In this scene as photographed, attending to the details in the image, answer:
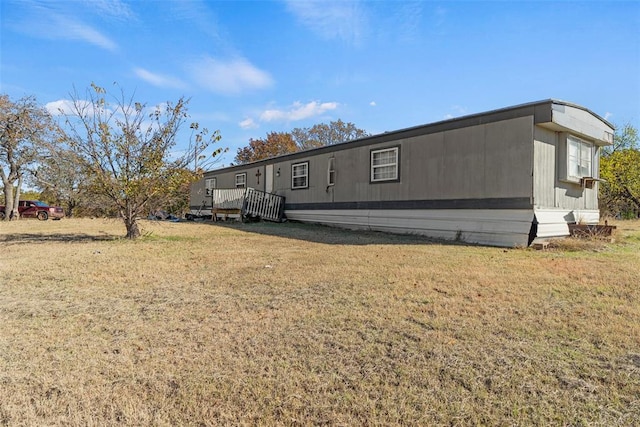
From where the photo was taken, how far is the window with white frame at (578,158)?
9.39m

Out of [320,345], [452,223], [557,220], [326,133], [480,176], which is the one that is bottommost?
[320,345]

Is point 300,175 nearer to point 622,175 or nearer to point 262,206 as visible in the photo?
point 262,206

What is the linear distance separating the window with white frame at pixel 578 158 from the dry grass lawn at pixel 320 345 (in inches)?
183

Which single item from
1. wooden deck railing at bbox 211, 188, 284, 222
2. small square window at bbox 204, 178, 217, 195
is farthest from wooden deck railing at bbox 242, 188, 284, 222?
small square window at bbox 204, 178, 217, 195

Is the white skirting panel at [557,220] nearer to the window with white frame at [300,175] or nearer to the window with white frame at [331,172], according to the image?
the window with white frame at [331,172]

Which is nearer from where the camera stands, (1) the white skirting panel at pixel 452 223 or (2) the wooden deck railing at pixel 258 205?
(1) the white skirting panel at pixel 452 223

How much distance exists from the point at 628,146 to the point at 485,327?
27.1 meters

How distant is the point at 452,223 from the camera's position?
32.0 feet

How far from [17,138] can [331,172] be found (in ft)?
51.7

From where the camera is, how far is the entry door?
16.5 meters

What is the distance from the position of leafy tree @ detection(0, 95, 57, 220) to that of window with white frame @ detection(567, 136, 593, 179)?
20355 millimetres

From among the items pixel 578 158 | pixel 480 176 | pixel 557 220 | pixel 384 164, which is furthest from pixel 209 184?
pixel 578 158

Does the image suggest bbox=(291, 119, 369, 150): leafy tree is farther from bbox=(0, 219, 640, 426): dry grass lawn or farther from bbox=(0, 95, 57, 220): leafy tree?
bbox=(0, 219, 640, 426): dry grass lawn

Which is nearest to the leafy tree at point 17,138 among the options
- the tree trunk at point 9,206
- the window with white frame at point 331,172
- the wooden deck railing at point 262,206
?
the tree trunk at point 9,206
